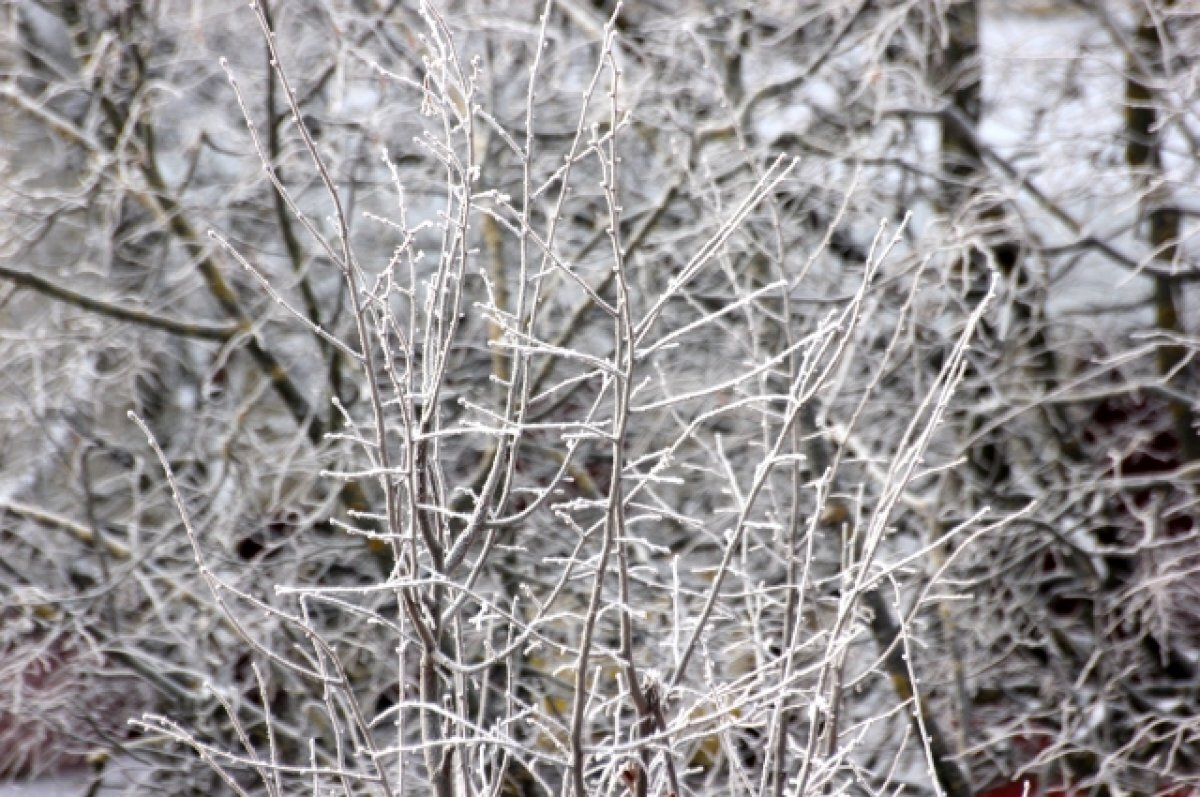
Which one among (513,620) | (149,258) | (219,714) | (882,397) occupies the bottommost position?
(219,714)

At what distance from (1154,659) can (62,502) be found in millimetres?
6396

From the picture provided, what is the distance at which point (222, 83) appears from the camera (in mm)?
7906

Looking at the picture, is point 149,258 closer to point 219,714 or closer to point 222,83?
point 222,83

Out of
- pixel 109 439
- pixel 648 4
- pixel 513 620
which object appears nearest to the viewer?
pixel 513 620

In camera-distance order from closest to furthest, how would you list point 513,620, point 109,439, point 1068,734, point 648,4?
1. point 513,620
2. point 1068,734
3. point 109,439
4. point 648,4

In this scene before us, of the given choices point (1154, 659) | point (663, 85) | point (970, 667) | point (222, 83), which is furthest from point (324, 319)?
point (1154, 659)

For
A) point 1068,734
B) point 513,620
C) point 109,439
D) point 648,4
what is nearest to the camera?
point 513,620

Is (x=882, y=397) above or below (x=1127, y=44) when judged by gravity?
below

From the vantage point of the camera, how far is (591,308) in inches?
294

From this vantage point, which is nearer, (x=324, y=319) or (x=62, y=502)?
(x=324, y=319)

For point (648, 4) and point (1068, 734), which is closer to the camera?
point (1068, 734)

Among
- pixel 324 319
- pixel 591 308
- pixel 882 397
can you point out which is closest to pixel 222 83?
pixel 324 319

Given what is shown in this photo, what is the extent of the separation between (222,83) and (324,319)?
1.79m

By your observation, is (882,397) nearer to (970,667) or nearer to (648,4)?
(970,667)
